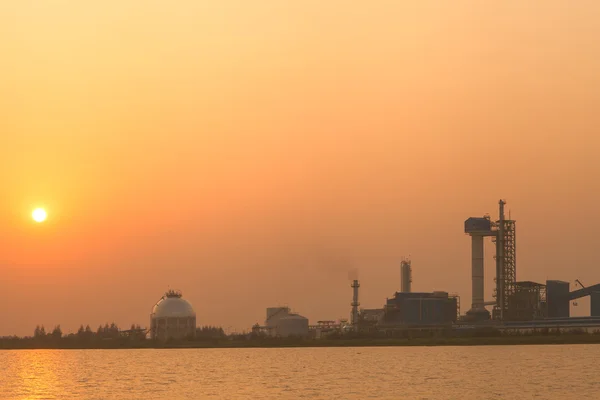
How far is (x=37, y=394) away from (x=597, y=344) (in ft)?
400

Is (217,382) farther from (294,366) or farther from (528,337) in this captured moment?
(528,337)

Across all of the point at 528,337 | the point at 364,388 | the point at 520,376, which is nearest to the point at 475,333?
the point at 528,337

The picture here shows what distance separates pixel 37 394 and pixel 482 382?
35.0 metres

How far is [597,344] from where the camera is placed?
17625 cm

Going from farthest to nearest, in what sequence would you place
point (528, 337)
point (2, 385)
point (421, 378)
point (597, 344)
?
1. point (528, 337)
2. point (597, 344)
3. point (2, 385)
4. point (421, 378)

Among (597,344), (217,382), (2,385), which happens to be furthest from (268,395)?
(597,344)

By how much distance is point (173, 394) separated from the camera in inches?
2926

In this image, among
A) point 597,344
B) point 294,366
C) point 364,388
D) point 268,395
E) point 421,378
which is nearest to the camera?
point 268,395

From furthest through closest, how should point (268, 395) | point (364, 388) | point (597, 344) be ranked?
point (597, 344), point (364, 388), point (268, 395)

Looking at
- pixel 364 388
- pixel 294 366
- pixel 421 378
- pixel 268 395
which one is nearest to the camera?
pixel 268 395

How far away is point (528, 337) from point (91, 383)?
118573mm

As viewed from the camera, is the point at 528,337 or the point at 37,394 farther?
the point at 528,337

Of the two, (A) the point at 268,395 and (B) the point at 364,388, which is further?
(B) the point at 364,388

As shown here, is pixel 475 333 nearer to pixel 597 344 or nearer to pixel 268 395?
pixel 597 344
